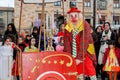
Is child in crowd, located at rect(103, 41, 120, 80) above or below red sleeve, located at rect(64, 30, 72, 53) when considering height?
below

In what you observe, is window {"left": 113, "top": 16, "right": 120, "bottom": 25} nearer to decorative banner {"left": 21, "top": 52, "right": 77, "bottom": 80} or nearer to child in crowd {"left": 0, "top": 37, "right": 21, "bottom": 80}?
child in crowd {"left": 0, "top": 37, "right": 21, "bottom": 80}

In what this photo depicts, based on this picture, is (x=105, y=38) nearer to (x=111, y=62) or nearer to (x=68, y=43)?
(x=111, y=62)

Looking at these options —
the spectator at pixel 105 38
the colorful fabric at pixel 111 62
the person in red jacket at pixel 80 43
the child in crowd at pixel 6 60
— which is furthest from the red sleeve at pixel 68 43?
the spectator at pixel 105 38

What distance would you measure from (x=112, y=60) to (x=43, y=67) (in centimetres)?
352

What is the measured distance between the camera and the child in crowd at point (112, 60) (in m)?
10.3

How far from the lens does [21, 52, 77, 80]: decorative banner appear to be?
281 inches

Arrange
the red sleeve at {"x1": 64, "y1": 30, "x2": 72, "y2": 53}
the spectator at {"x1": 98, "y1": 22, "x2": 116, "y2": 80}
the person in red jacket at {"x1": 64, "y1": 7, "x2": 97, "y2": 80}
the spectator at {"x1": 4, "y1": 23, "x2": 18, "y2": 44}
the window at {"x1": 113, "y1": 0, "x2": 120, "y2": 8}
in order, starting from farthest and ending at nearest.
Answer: the window at {"x1": 113, "y1": 0, "x2": 120, "y2": 8}, the spectator at {"x1": 98, "y1": 22, "x2": 116, "y2": 80}, the spectator at {"x1": 4, "y1": 23, "x2": 18, "y2": 44}, the red sleeve at {"x1": 64, "y1": 30, "x2": 72, "y2": 53}, the person in red jacket at {"x1": 64, "y1": 7, "x2": 97, "y2": 80}

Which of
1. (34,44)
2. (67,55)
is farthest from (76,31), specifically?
(34,44)

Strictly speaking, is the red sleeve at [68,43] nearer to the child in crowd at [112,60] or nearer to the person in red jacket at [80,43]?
the person in red jacket at [80,43]

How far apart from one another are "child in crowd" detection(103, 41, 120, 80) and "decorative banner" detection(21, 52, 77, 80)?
127 inches

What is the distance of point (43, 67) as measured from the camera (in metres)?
7.16

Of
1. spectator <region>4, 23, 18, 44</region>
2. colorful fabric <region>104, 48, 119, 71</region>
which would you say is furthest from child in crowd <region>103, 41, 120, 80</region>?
spectator <region>4, 23, 18, 44</region>

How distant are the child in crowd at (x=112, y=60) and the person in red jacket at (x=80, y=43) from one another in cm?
179

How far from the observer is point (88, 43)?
8445mm
